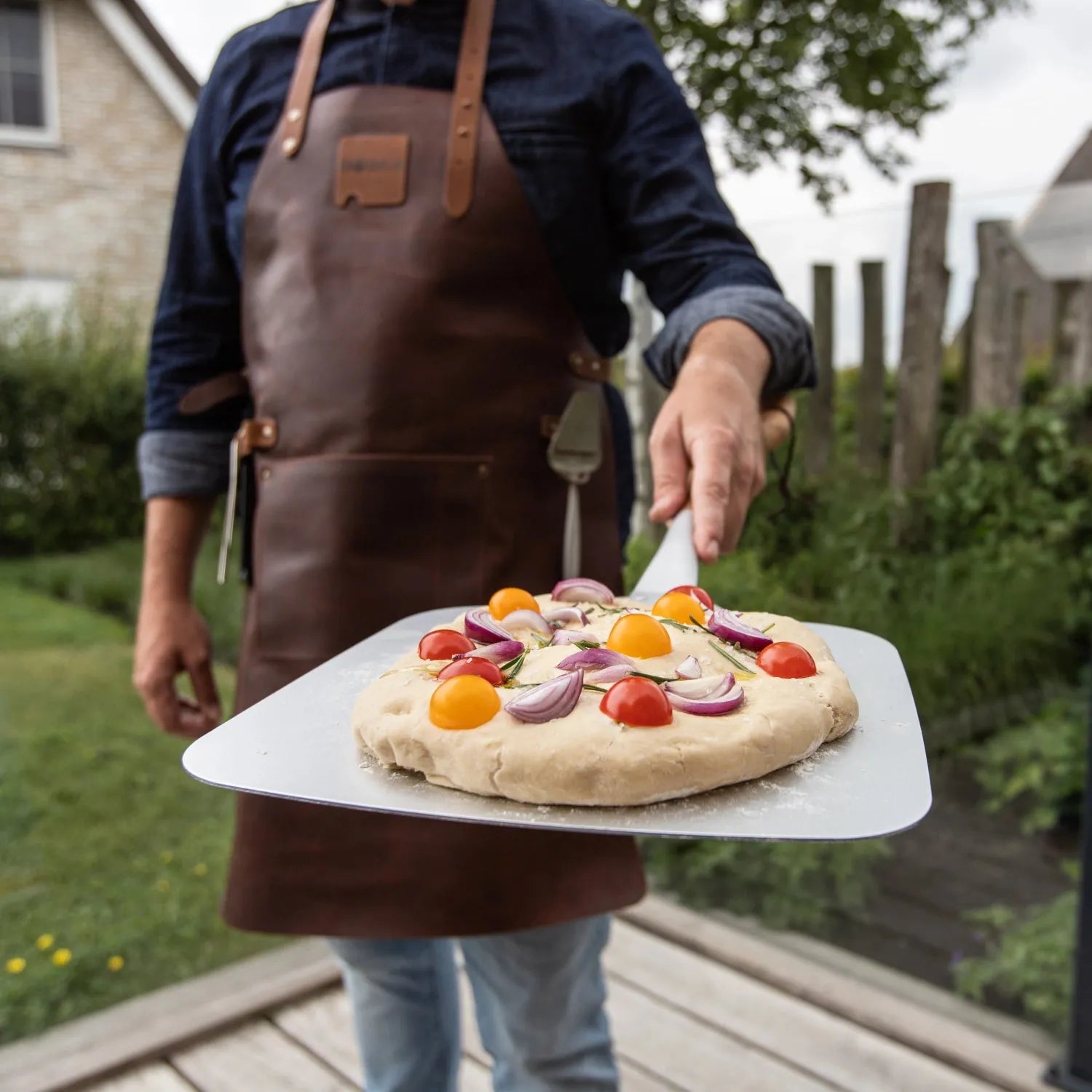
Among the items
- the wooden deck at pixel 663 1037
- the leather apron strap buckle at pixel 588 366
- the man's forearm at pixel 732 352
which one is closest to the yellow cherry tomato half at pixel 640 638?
the man's forearm at pixel 732 352

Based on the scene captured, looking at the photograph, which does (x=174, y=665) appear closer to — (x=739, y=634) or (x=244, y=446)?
(x=244, y=446)

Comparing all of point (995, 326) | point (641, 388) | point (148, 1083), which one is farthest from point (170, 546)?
point (995, 326)

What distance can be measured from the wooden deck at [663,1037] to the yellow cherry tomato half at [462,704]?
153cm

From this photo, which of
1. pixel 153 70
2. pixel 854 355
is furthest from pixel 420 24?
pixel 854 355

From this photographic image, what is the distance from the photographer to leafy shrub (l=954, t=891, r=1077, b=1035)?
→ 201cm

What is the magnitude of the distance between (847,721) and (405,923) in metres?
0.61

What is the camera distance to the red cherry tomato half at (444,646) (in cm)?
75

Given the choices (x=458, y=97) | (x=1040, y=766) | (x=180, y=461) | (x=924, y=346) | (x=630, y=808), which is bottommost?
(x=1040, y=766)

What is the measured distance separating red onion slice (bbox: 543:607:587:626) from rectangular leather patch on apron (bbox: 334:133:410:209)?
47 cm

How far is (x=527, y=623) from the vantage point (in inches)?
30.9

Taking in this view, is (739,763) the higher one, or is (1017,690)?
(739,763)

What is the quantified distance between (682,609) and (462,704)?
173 millimetres

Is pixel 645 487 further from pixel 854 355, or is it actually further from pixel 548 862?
pixel 548 862

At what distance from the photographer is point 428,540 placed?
107 centimetres
